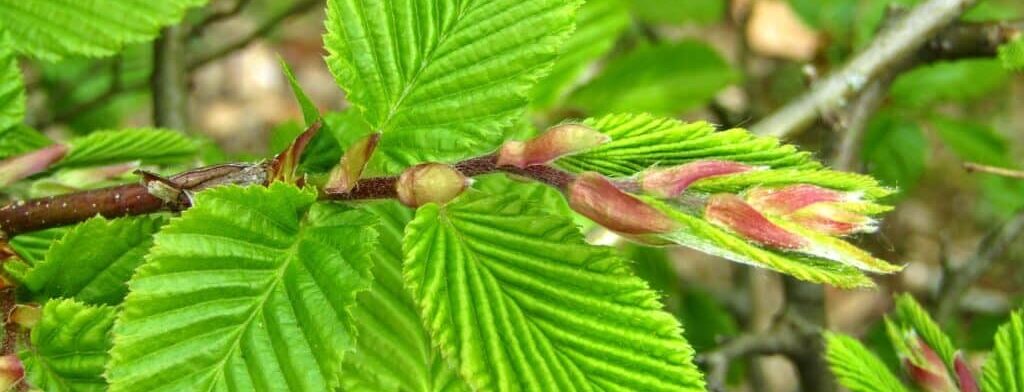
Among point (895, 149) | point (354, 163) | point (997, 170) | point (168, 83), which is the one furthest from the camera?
point (895, 149)

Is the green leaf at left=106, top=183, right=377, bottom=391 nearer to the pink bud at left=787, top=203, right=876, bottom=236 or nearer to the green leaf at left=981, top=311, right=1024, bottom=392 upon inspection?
the pink bud at left=787, top=203, right=876, bottom=236

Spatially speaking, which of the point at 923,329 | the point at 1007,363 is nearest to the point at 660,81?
the point at 923,329

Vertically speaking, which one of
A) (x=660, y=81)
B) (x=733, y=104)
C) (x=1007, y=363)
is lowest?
(x=1007, y=363)

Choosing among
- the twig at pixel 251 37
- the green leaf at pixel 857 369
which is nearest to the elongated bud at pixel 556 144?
the green leaf at pixel 857 369

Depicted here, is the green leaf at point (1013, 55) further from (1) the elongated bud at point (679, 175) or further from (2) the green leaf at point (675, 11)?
(2) the green leaf at point (675, 11)

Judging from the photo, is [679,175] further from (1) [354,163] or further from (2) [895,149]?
(2) [895,149]

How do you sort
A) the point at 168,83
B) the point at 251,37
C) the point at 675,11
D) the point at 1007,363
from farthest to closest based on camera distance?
1. the point at 675,11
2. the point at 251,37
3. the point at 168,83
4. the point at 1007,363
